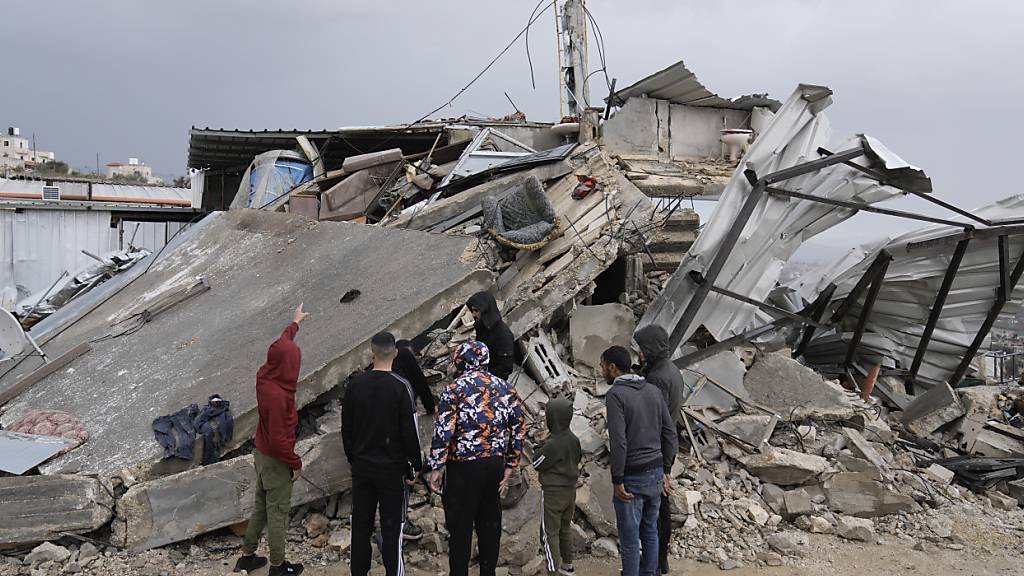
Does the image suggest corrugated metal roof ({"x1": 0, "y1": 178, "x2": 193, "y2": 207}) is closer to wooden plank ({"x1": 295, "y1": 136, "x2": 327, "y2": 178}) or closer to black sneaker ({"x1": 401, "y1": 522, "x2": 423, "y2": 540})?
wooden plank ({"x1": 295, "y1": 136, "x2": 327, "y2": 178})

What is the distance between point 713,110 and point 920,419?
27.6 ft

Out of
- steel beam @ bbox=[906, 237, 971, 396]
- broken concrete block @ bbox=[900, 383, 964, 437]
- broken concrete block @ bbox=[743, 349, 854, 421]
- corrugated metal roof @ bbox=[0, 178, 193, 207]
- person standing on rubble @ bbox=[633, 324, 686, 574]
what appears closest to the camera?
person standing on rubble @ bbox=[633, 324, 686, 574]

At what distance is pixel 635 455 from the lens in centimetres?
372

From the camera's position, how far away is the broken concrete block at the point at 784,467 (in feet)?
16.8

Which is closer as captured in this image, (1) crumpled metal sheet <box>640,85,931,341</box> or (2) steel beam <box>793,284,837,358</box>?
(1) crumpled metal sheet <box>640,85,931,341</box>

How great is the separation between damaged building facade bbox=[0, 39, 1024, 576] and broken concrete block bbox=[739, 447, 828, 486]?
2 centimetres

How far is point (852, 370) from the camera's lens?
306 inches

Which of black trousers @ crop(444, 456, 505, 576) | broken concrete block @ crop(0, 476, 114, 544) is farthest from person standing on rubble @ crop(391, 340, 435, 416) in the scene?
broken concrete block @ crop(0, 476, 114, 544)

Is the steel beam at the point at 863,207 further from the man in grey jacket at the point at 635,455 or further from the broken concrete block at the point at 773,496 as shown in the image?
the man in grey jacket at the point at 635,455

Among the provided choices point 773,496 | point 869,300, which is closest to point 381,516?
point 773,496

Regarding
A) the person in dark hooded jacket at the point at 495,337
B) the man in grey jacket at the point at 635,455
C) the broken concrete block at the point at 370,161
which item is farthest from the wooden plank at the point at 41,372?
the man in grey jacket at the point at 635,455

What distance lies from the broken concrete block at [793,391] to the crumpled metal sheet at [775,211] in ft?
1.66

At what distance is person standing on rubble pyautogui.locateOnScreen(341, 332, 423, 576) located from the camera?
3623 mm

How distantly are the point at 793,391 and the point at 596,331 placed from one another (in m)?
1.80
